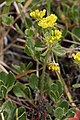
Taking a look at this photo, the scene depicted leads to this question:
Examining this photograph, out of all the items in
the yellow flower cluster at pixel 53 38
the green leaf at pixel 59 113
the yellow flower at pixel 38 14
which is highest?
the yellow flower at pixel 38 14

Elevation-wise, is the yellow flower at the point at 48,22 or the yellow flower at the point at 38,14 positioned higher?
the yellow flower at the point at 38,14

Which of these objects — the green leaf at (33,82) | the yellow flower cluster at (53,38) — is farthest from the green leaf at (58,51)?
the green leaf at (33,82)

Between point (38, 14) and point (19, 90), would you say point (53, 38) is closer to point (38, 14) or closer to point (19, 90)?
point (38, 14)

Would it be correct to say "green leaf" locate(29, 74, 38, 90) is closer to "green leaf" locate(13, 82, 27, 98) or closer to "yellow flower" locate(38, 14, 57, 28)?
"green leaf" locate(13, 82, 27, 98)

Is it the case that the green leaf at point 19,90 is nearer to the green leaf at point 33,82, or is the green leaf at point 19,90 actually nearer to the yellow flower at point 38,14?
the green leaf at point 33,82

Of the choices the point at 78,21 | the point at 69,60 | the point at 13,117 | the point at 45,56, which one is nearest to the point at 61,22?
the point at 78,21

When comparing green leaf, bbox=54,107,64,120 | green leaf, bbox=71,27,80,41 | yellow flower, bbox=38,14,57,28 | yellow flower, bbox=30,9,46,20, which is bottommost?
green leaf, bbox=54,107,64,120

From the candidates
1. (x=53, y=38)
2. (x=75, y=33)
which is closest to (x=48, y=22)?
(x=53, y=38)

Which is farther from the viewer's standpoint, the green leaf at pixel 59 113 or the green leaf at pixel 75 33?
the green leaf at pixel 75 33

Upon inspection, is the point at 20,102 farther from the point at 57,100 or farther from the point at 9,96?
the point at 57,100

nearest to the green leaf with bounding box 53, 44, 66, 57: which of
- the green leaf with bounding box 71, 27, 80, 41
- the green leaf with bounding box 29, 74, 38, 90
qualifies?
the green leaf with bounding box 29, 74, 38, 90
